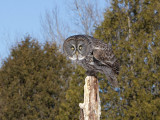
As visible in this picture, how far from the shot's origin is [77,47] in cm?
700

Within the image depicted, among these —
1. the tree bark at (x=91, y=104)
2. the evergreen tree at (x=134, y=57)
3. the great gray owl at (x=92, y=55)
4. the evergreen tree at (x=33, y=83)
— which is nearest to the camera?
the tree bark at (x=91, y=104)

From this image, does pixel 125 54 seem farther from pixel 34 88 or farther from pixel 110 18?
pixel 34 88

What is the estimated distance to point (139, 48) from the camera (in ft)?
33.0

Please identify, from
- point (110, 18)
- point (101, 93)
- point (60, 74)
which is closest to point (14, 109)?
point (60, 74)

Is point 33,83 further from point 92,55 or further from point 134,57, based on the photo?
point 92,55

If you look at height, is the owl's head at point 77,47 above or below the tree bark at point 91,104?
above

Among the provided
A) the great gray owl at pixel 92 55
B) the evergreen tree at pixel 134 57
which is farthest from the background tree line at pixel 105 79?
the great gray owl at pixel 92 55

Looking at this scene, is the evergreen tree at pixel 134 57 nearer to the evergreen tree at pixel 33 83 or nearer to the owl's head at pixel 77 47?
the owl's head at pixel 77 47

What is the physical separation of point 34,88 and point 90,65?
7342mm

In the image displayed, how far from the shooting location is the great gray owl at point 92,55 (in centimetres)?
666

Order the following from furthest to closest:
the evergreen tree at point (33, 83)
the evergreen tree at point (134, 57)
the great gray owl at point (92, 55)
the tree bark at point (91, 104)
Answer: the evergreen tree at point (33, 83) → the evergreen tree at point (134, 57) → the great gray owl at point (92, 55) → the tree bark at point (91, 104)

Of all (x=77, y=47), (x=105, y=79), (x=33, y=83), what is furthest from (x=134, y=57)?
(x=33, y=83)

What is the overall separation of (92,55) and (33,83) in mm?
7356

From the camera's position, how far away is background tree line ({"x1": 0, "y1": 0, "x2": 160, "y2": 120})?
31.8 feet
